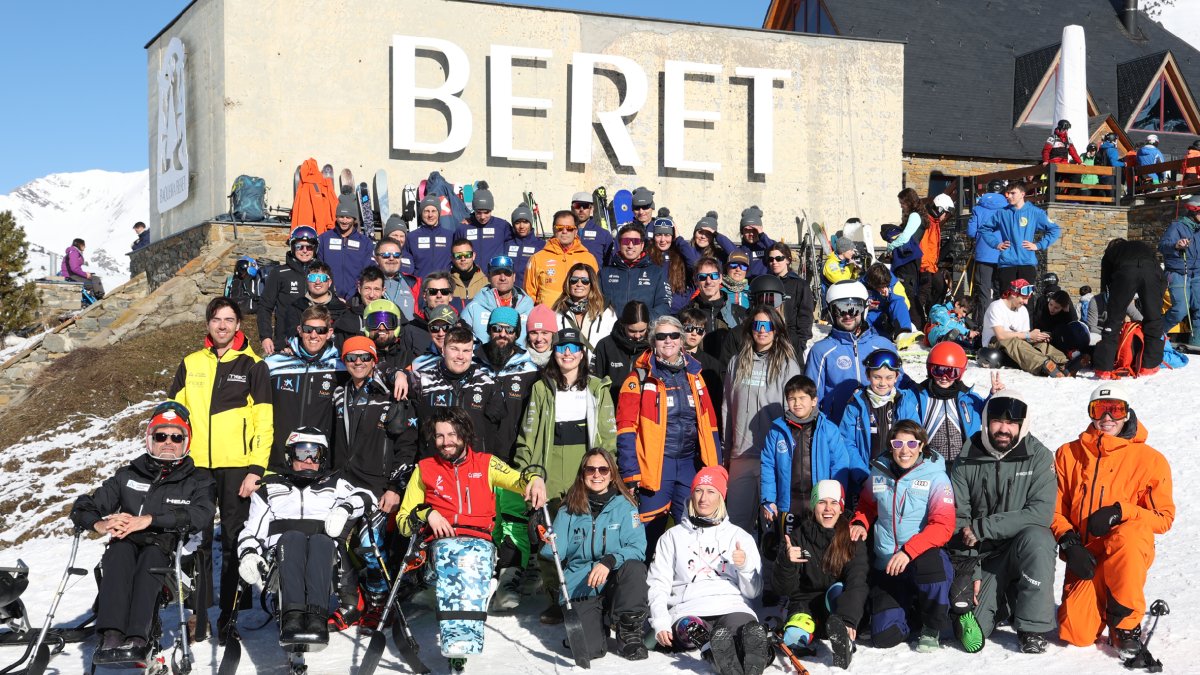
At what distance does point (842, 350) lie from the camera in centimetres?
749

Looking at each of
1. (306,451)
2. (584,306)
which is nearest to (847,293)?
(584,306)

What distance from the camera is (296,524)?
602 centimetres

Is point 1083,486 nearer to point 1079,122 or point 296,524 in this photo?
point 296,524

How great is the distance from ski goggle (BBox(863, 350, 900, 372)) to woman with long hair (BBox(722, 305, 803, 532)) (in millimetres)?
598

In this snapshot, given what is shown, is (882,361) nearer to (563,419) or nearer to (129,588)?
(563,419)

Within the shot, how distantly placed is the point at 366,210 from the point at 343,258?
627 centimetres

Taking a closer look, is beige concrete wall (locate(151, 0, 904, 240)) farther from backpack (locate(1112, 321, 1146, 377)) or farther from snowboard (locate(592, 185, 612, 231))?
backpack (locate(1112, 321, 1146, 377))

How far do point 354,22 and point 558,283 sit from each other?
9.90 m

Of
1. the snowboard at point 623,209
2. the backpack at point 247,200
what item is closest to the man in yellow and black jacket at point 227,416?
the snowboard at point 623,209

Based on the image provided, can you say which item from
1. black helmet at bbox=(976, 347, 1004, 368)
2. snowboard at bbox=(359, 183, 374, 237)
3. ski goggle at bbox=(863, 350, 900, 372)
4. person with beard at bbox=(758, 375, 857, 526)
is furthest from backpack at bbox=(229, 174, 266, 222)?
ski goggle at bbox=(863, 350, 900, 372)

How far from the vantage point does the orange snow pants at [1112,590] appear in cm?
575

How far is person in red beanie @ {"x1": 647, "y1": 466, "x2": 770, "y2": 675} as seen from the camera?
5.92 meters

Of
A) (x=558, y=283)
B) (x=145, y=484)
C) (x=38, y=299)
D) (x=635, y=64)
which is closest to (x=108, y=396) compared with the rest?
(x=558, y=283)

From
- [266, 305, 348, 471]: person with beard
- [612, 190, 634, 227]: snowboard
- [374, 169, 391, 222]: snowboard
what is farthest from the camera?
[374, 169, 391, 222]: snowboard
